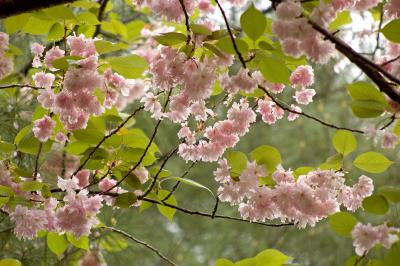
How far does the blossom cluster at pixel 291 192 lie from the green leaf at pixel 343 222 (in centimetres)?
16

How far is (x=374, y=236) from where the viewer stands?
0.83 meters

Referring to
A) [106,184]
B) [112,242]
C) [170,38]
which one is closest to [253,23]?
[170,38]

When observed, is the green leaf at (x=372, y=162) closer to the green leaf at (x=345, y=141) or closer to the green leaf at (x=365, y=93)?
the green leaf at (x=345, y=141)

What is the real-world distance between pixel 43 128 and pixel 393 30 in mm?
696

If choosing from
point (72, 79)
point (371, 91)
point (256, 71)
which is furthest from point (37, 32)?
point (371, 91)

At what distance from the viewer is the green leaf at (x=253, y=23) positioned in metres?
0.90

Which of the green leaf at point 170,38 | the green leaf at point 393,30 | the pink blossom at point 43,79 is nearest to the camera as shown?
the green leaf at point 393,30

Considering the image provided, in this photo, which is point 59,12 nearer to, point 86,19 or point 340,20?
point 86,19

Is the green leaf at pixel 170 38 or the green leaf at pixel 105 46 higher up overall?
the green leaf at pixel 170 38

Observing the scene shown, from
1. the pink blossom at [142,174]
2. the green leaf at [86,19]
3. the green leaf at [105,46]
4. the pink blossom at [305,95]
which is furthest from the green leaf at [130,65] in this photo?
the pink blossom at [305,95]

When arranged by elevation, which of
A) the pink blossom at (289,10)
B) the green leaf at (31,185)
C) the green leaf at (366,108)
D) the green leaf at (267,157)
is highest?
the pink blossom at (289,10)

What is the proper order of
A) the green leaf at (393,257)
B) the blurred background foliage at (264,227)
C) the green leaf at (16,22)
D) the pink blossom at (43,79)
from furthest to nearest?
the blurred background foliage at (264,227) < the pink blossom at (43,79) < the green leaf at (16,22) < the green leaf at (393,257)

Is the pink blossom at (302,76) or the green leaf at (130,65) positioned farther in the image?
the pink blossom at (302,76)

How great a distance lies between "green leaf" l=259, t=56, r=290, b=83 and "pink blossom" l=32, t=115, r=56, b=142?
0.48m
